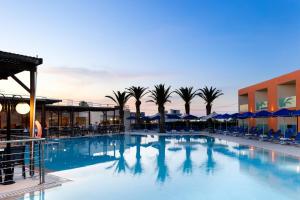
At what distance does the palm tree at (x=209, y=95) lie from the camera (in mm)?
35469

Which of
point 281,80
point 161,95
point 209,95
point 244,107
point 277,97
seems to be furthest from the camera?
point 209,95

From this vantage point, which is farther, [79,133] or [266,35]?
[79,133]

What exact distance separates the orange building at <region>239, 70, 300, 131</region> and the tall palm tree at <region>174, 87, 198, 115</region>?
7577 mm

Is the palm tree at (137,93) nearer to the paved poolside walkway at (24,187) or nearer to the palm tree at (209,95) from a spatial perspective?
the palm tree at (209,95)

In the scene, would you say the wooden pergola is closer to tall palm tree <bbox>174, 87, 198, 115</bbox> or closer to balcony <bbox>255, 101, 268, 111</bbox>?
balcony <bbox>255, 101, 268, 111</bbox>

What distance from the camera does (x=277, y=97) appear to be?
2294cm

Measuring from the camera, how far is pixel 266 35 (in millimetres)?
21984

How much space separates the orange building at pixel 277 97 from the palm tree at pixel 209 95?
5895mm

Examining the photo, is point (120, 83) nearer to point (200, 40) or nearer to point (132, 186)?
point (200, 40)

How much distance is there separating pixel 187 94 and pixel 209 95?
2.74 meters

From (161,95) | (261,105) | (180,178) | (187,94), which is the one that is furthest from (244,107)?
(180,178)

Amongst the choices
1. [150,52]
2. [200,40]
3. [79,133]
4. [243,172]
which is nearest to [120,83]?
[79,133]

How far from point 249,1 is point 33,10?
12.9 m

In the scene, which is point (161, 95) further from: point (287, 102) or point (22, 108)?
point (22, 108)
